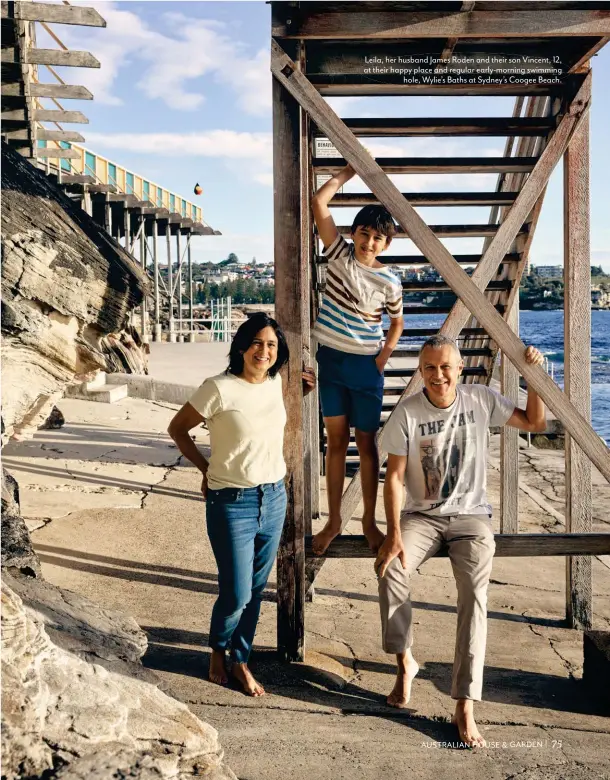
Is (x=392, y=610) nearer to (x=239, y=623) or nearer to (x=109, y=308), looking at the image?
(x=239, y=623)

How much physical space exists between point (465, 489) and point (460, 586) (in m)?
0.50

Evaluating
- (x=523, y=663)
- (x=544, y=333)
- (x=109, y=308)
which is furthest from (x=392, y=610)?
(x=544, y=333)

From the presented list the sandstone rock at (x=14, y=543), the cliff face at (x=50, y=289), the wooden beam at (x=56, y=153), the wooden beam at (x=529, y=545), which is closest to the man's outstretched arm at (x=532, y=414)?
the wooden beam at (x=529, y=545)

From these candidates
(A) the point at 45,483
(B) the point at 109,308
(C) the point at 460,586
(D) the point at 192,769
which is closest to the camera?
(D) the point at 192,769

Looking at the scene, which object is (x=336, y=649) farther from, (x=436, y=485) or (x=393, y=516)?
(x=436, y=485)

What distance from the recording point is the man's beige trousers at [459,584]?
3.89 meters

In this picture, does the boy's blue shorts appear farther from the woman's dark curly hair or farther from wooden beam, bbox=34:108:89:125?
wooden beam, bbox=34:108:89:125

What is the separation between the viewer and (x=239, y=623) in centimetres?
425

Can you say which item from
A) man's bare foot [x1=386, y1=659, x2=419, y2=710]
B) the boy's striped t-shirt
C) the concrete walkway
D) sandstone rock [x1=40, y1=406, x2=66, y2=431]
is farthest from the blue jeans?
sandstone rock [x1=40, y1=406, x2=66, y2=431]

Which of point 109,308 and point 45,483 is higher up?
point 109,308

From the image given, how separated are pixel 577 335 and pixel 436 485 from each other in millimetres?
1672

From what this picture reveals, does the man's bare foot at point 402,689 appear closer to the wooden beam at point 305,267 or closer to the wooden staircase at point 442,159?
the wooden staircase at point 442,159

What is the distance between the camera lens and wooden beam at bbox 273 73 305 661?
14.9 feet

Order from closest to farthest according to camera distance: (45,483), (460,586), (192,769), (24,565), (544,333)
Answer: (192,769)
(460,586)
(24,565)
(45,483)
(544,333)
